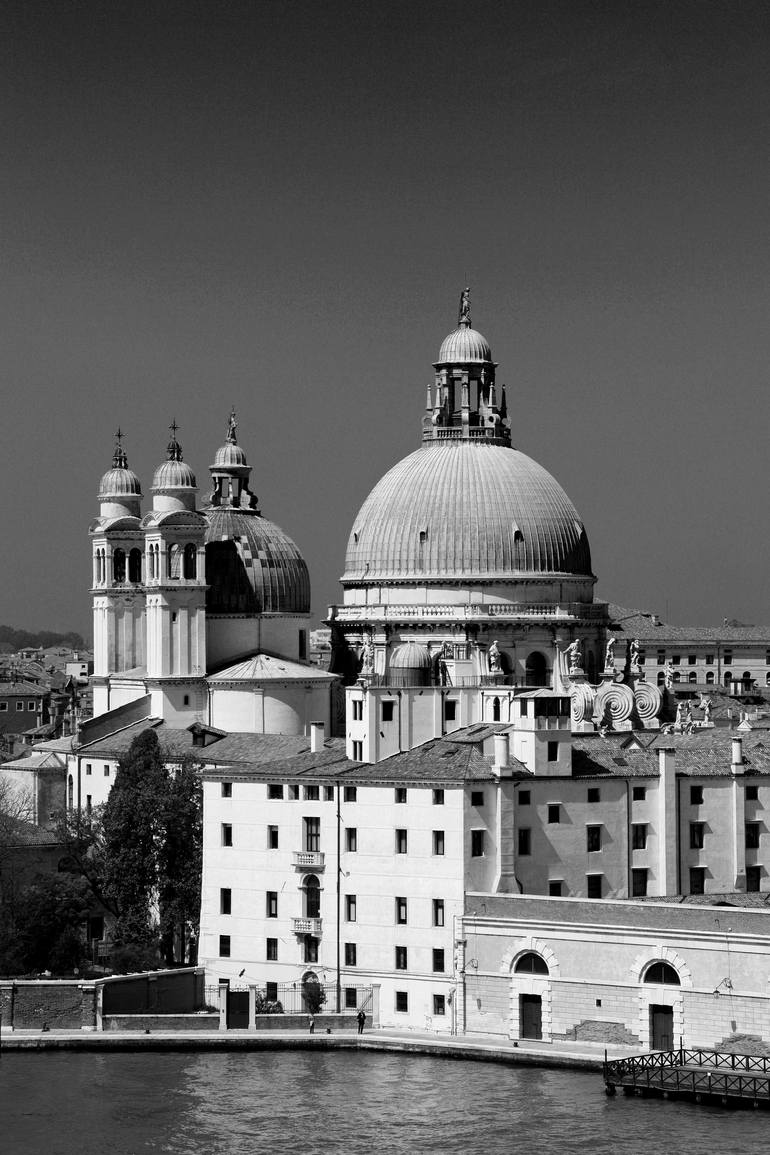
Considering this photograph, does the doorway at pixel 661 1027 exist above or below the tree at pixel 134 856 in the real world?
below

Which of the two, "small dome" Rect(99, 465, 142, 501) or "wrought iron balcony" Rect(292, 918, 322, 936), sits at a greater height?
"small dome" Rect(99, 465, 142, 501)

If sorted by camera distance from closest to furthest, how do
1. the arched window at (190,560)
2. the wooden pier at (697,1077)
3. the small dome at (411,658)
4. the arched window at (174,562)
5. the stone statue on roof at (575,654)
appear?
the wooden pier at (697,1077) → the small dome at (411,658) → the stone statue on roof at (575,654) → the arched window at (174,562) → the arched window at (190,560)

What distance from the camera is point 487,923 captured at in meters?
43.3

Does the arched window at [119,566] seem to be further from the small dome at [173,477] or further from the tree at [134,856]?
the tree at [134,856]

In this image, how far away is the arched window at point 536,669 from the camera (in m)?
63.1

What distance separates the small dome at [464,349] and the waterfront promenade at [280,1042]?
86.8 feet

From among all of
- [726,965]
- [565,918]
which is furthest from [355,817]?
[726,965]

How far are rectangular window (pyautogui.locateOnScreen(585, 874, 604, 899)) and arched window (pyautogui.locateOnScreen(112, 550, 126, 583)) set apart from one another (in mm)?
20514

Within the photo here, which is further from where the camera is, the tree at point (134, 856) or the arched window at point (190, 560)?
the arched window at point (190, 560)

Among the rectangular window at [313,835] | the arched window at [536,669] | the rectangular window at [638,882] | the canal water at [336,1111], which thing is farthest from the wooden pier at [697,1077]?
the arched window at [536,669]

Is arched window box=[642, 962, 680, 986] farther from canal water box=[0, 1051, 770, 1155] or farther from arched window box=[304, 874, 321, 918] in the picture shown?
arched window box=[304, 874, 321, 918]

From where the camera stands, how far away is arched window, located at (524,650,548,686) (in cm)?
6306

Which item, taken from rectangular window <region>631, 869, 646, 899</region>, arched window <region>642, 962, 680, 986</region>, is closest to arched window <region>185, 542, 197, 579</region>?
rectangular window <region>631, 869, 646, 899</region>

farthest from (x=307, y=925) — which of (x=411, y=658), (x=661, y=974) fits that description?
(x=411, y=658)
